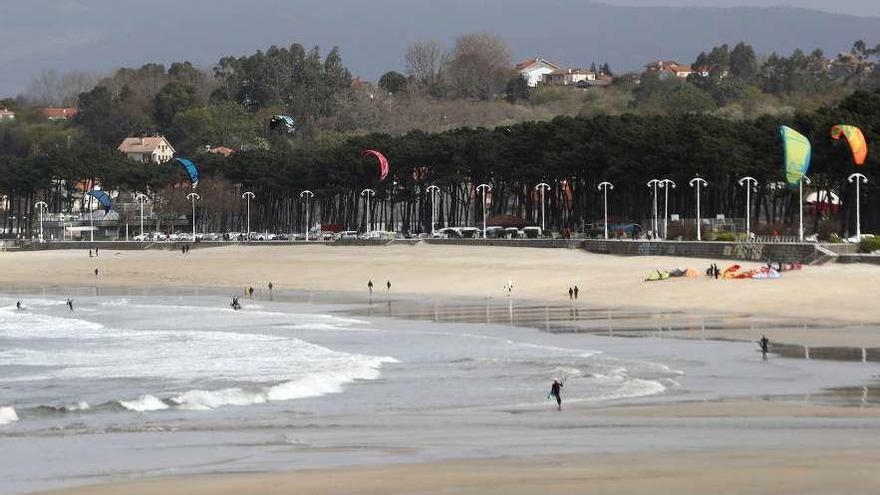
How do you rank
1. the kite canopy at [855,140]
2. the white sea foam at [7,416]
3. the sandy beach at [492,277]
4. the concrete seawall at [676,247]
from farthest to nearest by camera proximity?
the kite canopy at [855,140], the concrete seawall at [676,247], the sandy beach at [492,277], the white sea foam at [7,416]

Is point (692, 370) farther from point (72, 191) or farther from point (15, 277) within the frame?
point (72, 191)

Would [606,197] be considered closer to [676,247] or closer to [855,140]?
[676,247]

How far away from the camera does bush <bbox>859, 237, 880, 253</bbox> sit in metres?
63.7

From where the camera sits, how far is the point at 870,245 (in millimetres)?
63844

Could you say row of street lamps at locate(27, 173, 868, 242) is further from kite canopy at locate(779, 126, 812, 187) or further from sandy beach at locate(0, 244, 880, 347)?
sandy beach at locate(0, 244, 880, 347)

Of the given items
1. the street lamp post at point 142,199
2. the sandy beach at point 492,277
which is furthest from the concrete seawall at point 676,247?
the street lamp post at point 142,199

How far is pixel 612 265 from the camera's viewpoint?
241ft

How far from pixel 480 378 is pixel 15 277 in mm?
72023

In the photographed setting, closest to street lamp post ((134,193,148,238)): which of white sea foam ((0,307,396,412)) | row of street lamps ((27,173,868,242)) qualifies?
row of street lamps ((27,173,868,242))

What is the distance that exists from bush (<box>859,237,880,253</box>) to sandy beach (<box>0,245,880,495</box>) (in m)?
3.87

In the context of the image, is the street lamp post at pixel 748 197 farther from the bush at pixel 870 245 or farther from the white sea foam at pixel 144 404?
the white sea foam at pixel 144 404

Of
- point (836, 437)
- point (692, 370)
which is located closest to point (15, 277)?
point (692, 370)

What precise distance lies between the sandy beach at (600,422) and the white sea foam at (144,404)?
165cm

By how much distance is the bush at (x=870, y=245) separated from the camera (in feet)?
209
